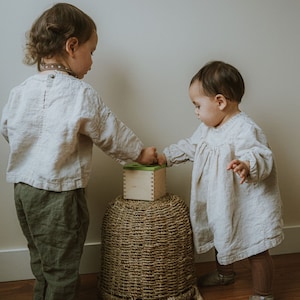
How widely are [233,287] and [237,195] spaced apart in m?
0.39

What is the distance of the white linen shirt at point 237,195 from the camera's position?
1373 millimetres

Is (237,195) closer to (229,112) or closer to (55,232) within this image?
(229,112)

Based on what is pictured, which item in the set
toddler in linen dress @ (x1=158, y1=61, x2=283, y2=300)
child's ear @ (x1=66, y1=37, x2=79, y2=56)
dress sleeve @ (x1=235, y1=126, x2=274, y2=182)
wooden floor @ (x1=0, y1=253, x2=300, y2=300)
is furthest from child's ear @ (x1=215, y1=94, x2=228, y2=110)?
wooden floor @ (x1=0, y1=253, x2=300, y2=300)

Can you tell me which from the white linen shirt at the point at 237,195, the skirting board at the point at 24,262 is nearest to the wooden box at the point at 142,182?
the white linen shirt at the point at 237,195

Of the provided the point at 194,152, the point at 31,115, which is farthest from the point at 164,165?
the point at 31,115

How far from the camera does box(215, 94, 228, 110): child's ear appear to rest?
1.44 meters

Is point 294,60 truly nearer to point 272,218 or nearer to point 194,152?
point 194,152

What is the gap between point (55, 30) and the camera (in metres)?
1.29

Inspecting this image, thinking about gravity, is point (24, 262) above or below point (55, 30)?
below

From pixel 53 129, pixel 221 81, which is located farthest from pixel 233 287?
pixel 53 129

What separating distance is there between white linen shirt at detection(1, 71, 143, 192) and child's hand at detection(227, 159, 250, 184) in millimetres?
369

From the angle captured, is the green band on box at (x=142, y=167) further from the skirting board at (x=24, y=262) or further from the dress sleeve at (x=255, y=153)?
the skirting board at (x=24, y=262)

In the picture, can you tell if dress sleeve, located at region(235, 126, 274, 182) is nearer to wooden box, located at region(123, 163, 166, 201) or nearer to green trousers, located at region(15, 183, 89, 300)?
wooden box, located at region(123, 163, 166, 201)

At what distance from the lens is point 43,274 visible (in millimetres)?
1330
